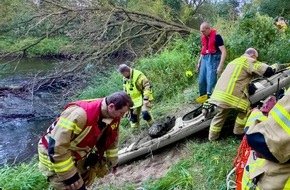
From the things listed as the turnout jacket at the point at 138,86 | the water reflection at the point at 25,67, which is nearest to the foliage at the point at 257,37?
the turnout jacket at the point at 138,86

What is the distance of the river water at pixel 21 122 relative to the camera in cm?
805

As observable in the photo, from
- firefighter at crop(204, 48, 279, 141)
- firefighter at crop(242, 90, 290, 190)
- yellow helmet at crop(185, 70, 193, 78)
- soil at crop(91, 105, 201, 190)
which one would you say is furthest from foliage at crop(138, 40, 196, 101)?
firefighter at crop(242, 90, 290, 190)

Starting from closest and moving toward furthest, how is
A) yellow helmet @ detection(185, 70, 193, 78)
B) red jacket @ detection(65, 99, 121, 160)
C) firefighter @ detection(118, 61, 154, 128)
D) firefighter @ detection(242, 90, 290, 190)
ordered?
firefighter @ detection(242, 90, 290, 190) → red jacket @ detection(65, 99, 121, 160) → firefighter @ detection(118, 61, 154, 128) → yellow helmet @ detection(185, 70, 193, 78)

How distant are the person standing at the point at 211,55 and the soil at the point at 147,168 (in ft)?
3.82

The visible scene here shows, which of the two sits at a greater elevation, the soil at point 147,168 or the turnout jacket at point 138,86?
the turnout jacket at point 138,86

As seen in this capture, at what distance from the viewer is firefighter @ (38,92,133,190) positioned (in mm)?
2791

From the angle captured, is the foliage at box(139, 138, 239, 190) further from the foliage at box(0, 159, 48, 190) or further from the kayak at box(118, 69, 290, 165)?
the foliage at box(0, 159, 48, 190)

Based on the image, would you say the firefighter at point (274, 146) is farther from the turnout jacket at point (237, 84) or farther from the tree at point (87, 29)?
the tree at point (87, 29)

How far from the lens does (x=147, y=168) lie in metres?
5.41

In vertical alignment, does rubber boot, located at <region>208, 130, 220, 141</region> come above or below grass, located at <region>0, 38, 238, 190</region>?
above

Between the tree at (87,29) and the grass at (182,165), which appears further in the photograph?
the tree at (87,29)

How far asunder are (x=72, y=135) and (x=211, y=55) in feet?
12.3

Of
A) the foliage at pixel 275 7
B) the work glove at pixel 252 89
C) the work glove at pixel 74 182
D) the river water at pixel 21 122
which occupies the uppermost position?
the foliage at pixel 275 7

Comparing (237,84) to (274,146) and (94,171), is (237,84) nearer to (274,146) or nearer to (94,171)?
(94,171)
